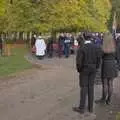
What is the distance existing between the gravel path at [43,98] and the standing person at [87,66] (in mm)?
441

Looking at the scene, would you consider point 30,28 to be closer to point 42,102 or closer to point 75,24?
point 75,24

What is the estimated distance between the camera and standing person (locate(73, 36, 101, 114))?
1266cm

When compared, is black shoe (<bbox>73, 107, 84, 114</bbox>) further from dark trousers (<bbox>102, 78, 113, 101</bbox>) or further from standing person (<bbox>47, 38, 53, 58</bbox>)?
standing person (<bbox>47, 38, 53, 58</bbox>)

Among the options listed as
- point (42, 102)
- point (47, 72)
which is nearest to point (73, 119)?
point (42, 102)

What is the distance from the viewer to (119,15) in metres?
101

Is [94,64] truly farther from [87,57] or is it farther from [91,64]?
[87,57]

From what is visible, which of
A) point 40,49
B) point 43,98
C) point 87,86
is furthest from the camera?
point 40,49

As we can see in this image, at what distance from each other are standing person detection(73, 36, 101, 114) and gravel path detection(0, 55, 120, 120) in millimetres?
441

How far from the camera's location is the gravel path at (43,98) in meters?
12.4

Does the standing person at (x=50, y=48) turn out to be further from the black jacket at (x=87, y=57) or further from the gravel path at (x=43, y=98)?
the black jacket at (x=87, y=57)

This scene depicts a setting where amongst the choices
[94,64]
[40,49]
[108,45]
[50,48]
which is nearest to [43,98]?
[108,45]

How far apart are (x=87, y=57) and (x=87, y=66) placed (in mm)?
209

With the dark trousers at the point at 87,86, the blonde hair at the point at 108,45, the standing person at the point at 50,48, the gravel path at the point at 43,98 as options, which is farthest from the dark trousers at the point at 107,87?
the standing person at the point at 50,48

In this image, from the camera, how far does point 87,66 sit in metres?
12.7
